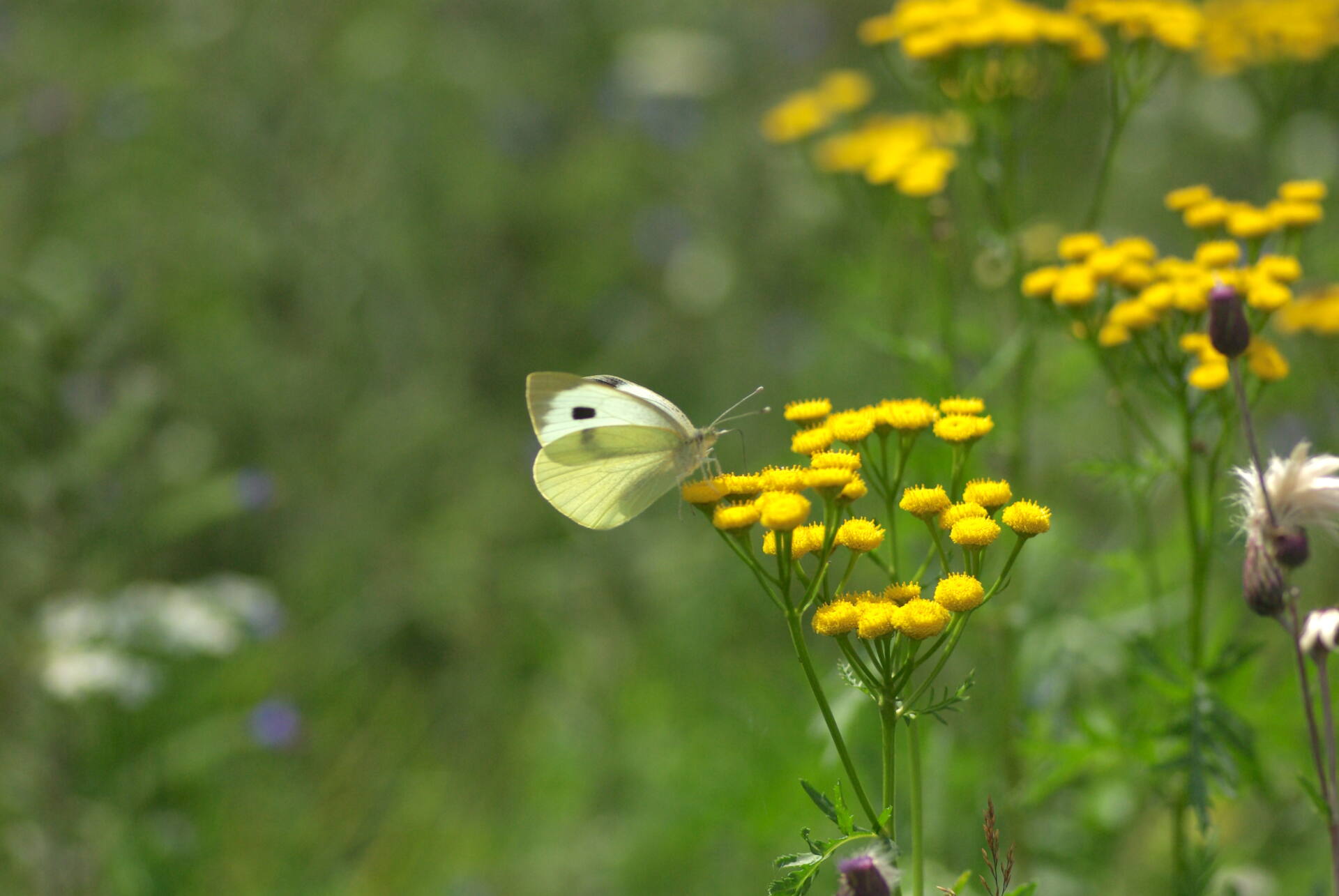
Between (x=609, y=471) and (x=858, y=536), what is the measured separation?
1.06 metres

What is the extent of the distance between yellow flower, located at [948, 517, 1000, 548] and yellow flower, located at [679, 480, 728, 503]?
1.61 feet

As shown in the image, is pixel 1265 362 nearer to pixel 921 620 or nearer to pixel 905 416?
pixel 905 416

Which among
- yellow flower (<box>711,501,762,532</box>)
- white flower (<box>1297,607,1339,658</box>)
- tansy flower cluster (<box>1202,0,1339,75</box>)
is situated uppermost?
tansy flower cluster (<box>1202,0,1339,75</box>)

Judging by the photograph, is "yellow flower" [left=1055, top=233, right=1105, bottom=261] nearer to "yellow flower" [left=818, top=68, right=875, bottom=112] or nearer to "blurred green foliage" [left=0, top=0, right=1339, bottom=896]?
"blurred green foliage" [left=0, top=0, right=1339, bottom=896]

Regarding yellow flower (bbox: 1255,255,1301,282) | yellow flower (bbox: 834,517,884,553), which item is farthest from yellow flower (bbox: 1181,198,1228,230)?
yellow flower (bbox: 834,517,884,553)

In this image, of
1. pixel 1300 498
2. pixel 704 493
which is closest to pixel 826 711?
pixel 704 493

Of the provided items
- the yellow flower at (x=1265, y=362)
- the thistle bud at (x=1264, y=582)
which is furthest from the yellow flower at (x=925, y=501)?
the yellow flower at (x=1265, y=362)

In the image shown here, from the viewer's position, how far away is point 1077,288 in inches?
106

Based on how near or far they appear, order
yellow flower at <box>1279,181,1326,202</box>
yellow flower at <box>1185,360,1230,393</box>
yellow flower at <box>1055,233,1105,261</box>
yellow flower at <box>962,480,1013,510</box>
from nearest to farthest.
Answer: yellow flower at <box>962,480,1013,510</box>
yellow flower at <box>1185,360,1230,393</box>
yellow flower at <box>1055,233,1105,261</box>
yellow flower at <box>1279,181,1326,202</box>

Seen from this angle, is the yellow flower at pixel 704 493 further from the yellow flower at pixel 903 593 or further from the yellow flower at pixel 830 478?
the yellow flower at pixel 903 593

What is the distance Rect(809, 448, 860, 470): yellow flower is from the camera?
199 centimetres

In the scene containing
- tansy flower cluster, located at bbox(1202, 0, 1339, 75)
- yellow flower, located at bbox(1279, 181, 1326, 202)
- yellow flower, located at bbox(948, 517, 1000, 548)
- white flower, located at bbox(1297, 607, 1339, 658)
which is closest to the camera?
white flower, located at bbox(1297, 607, 1339, 658)

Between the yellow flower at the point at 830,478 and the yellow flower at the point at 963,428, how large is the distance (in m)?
0.26

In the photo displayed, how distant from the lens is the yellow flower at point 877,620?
5.68ft
